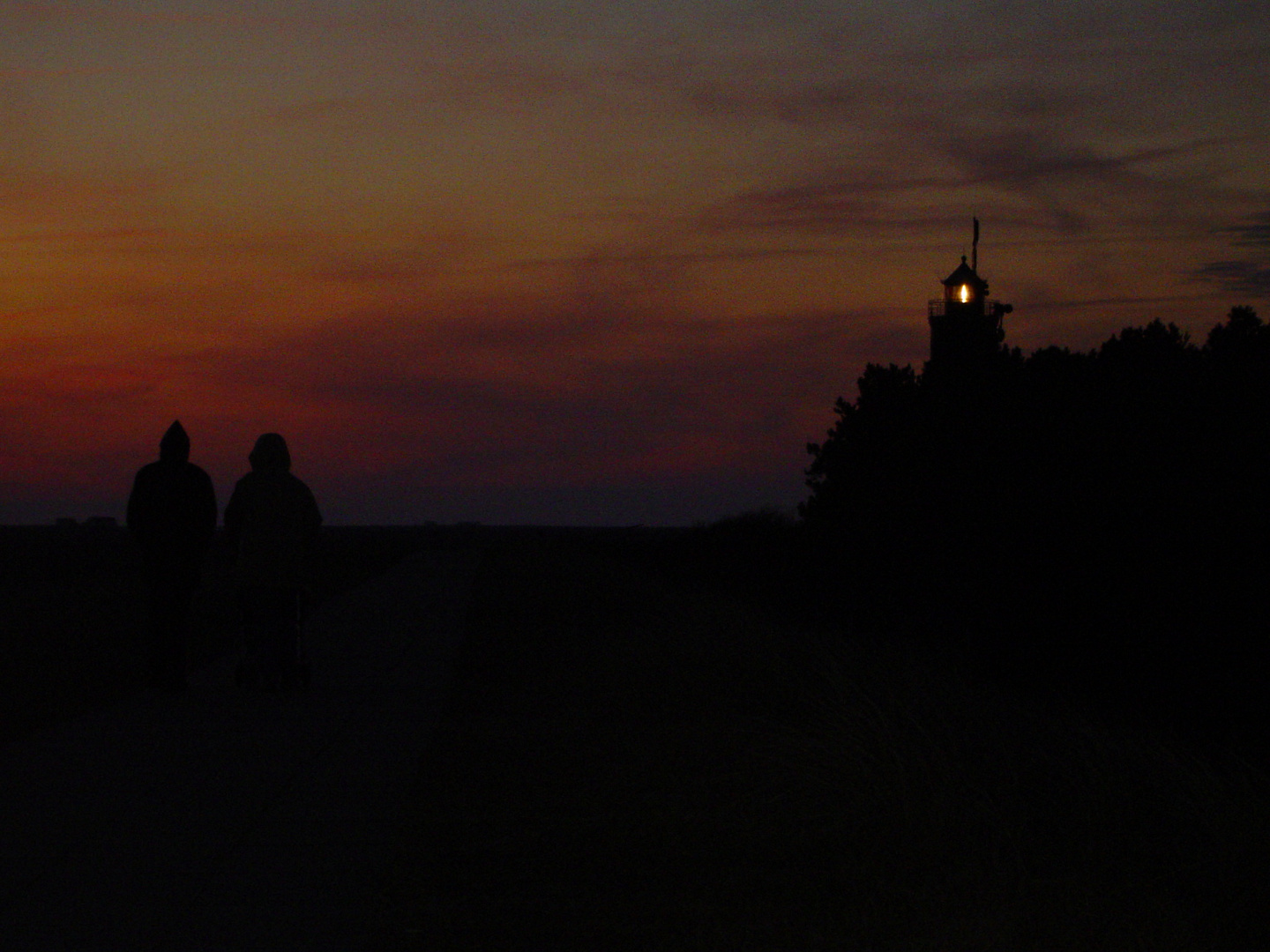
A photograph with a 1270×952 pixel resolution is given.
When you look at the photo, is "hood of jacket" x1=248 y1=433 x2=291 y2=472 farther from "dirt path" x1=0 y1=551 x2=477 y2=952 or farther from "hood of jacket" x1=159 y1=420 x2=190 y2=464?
"dirt path" x1=0 y1=551 x2=477 y2=952

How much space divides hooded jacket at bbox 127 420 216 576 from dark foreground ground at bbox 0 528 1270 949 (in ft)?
4.46

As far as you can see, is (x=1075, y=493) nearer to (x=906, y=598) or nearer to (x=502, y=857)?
(x=906, y=598)

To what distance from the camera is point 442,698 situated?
1223 cm

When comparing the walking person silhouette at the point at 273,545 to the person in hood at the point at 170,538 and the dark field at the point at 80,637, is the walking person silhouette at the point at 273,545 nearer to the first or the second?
the dark field at the point at 80,637

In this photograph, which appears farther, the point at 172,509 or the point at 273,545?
the point at 172,509

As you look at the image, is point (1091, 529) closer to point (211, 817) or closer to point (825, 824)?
point (825, 824)

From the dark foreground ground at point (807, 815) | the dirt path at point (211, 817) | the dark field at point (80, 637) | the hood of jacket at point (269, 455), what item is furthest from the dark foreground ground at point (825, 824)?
the dark field at point (80, 637)

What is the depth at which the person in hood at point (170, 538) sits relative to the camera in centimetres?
1238

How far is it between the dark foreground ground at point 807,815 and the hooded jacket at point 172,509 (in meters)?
1.36

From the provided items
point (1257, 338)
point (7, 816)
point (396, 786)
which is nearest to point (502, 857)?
point (396, 786)

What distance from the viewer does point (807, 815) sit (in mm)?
7207

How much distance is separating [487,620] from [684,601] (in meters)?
3.86

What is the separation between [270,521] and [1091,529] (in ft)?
25.4

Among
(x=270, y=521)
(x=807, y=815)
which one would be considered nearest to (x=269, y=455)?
(x=270, y=521)
